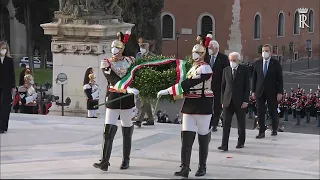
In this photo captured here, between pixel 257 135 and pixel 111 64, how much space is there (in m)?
4.09

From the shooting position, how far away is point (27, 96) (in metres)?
16.3

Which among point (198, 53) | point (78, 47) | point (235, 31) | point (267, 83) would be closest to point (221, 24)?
point (235, 31)

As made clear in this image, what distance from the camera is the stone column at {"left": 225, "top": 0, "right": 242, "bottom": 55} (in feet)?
152

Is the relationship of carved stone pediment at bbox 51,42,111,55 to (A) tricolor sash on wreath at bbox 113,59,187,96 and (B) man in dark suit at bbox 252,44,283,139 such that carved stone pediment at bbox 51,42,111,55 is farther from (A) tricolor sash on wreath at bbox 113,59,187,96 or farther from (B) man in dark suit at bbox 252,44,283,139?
(A) tricolor sash on wreath at bbox 113,59,187,96

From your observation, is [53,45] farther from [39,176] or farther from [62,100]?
[39,176]

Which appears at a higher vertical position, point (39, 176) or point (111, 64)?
point (111, 64)

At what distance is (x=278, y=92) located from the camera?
12398mm

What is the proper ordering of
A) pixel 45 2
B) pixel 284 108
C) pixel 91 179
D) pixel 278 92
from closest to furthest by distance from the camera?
pixel 91 179 → pixel 278 92 → pixel 284 108 → pixel 45 2

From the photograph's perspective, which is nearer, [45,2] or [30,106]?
[30,106]

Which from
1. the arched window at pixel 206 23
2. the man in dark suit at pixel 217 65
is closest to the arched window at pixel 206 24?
the arched window at pixel 206 23

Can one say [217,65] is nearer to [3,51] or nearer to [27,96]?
[3,51]

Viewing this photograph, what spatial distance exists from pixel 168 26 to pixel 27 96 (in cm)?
3188

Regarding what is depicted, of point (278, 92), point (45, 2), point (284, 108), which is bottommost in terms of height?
point (284, 108)

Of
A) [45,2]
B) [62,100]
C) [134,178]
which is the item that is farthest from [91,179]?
[45,2]
